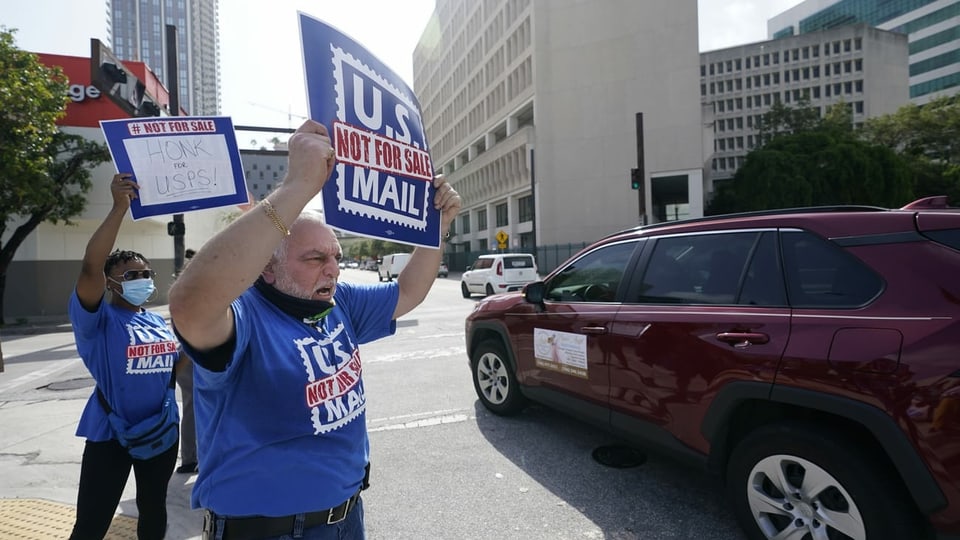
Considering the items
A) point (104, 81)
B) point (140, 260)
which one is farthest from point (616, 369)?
point (104, 81)

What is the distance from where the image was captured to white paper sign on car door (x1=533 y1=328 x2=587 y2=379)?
390 centimetres

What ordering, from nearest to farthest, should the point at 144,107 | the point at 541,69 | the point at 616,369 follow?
the point at 616,369 → the point at 144,107 → the point at 541,69

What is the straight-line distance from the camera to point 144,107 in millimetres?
9648

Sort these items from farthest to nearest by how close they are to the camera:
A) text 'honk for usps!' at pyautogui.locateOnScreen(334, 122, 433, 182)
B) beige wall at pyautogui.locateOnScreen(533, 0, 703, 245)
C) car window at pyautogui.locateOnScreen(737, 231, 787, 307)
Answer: beige wall at pyautogui.locateOnScreen(533, 0, 703, 245) → car window at pyautogui.locateOnScreen(737, 231, 787, 307) → text 'honk for usps!' at pyautogui.locateOnScreen(334, 122, 433, 182)

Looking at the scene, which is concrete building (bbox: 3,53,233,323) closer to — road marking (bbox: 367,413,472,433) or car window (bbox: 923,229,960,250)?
road marking (bbox: 367,413,472,433)

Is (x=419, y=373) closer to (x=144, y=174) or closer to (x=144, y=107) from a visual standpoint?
(x=144, y=174)

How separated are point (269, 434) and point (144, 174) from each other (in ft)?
5.77

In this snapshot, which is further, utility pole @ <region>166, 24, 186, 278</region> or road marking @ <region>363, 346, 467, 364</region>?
utility pole @ <region>166, 24, 186, 278</region>

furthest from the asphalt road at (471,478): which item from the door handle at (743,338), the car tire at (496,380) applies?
the door handle at (743,338)

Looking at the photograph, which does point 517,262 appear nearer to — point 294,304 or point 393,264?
point 294,304

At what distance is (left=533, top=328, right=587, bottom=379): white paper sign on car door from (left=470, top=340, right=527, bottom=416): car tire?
601 millimetres

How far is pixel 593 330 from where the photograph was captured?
3777mm

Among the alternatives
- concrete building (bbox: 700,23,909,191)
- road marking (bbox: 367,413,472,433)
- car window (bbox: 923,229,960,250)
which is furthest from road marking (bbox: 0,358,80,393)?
concrete building (bbox: 700,23,909,191)

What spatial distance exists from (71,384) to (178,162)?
7252mm
